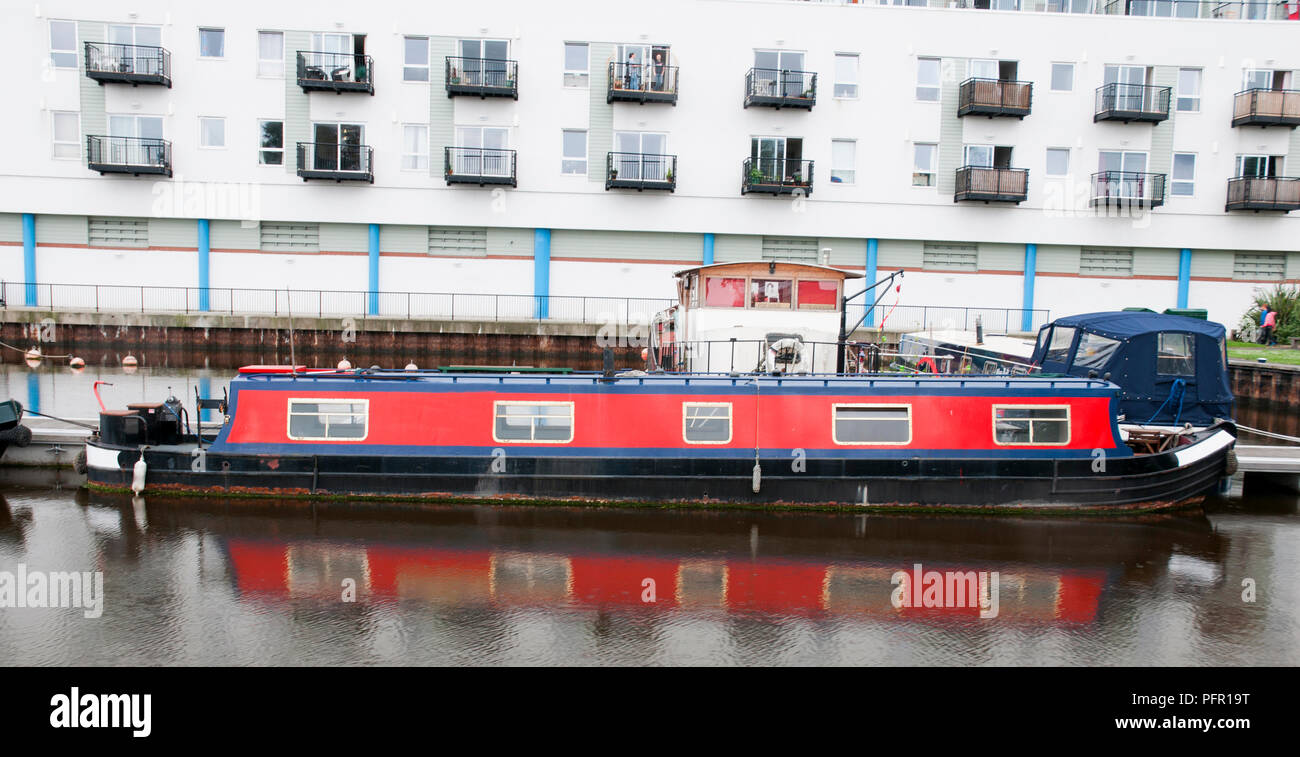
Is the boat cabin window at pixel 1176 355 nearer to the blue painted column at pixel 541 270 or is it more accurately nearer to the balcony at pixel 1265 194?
the blue painted column at pixel 541 270

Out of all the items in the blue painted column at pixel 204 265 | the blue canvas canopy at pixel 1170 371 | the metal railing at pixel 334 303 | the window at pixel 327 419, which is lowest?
the window at pixel 327 419

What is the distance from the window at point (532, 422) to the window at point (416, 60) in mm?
22079

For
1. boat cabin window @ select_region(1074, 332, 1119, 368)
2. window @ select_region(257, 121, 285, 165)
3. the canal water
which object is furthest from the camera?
window @ select_region(257, 121, 285, 165)

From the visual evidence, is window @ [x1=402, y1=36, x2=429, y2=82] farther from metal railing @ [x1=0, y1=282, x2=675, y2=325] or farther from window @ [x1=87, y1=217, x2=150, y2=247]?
window @ [x1=87, y1=217, x2=150, y2=247]

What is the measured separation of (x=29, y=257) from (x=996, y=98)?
35615mm

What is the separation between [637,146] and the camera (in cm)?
3059

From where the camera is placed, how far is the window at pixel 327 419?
12.4 meters

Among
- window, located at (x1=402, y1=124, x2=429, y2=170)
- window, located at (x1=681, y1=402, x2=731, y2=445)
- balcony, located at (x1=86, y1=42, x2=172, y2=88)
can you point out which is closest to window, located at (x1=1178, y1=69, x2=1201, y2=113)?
window, located at (x1=402, y1=124, x2=429, y2=170)

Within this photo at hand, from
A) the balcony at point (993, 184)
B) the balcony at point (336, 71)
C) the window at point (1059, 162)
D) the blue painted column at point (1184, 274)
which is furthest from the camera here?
the blue painted column at point (1184, 274)

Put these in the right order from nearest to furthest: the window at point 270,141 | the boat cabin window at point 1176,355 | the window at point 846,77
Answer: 1. the boat cabin window at point 1176,355
2. the window at point 270,141
3. the window at point 846,77

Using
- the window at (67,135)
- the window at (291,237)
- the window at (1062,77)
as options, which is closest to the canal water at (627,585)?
the window at (291,237)

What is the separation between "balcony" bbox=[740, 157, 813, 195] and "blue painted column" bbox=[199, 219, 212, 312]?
1974cm

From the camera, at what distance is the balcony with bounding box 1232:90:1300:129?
3083cm

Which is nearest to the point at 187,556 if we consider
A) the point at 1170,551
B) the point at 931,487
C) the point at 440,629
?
the point at 440,629
